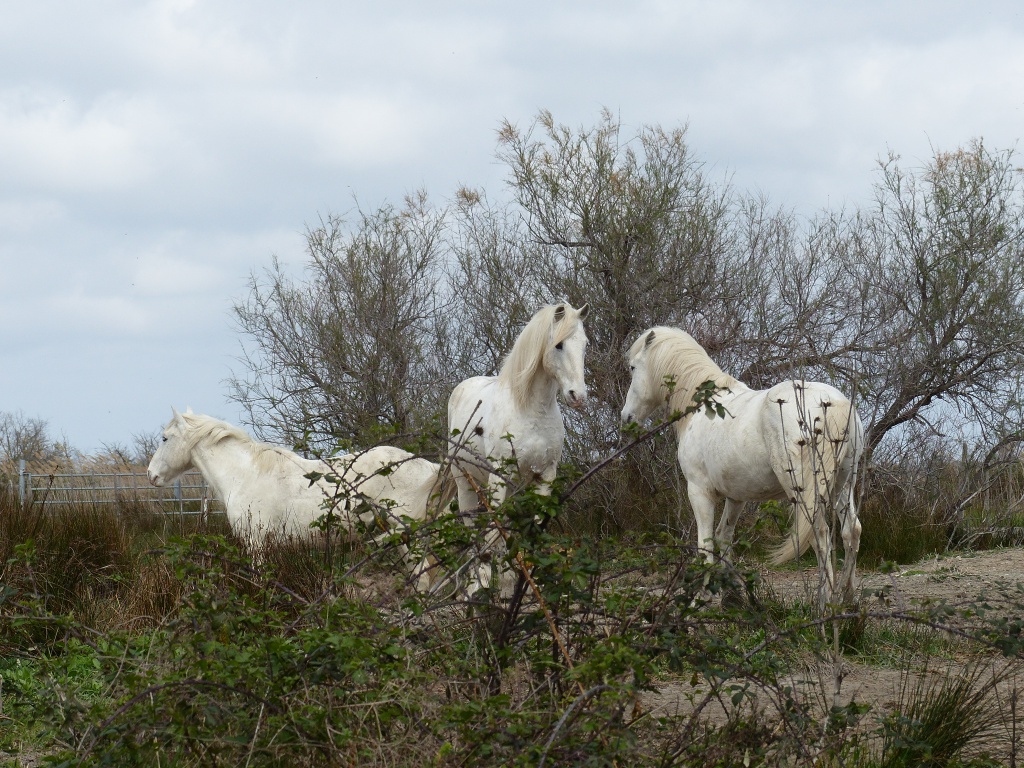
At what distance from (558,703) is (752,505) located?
8109 mm

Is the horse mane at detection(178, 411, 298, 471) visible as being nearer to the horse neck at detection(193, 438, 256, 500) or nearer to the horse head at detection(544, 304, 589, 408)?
the horse neck at detection(193, 438, 256, 500)

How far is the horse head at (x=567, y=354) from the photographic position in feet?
21.4

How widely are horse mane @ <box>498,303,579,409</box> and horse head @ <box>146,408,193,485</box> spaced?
3279 millimetres

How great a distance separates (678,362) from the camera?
23.5 feet

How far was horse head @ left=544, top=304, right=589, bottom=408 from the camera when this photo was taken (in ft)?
21.4

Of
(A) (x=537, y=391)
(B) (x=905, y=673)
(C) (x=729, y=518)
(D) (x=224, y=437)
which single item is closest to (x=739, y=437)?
(C) (x=729, y=518)

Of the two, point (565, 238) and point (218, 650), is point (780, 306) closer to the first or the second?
point (565, 238)

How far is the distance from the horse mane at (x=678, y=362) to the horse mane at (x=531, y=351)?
834mm

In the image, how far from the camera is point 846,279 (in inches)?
509

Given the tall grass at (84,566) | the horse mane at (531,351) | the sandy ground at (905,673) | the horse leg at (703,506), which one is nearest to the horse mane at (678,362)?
the horse leg at (703,506)

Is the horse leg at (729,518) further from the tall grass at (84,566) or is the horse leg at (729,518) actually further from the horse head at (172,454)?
the horse head at (172,454)

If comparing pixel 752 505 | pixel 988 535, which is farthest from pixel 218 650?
pixel 988 535

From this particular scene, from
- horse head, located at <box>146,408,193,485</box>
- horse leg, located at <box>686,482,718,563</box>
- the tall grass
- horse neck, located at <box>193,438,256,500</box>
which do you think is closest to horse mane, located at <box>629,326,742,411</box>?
horse leg, located at <box>686,482,718,563</box>

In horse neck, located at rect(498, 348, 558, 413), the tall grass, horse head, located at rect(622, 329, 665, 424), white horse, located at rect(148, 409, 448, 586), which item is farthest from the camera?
white horse, located at rect(148, 409, 448, 586)
